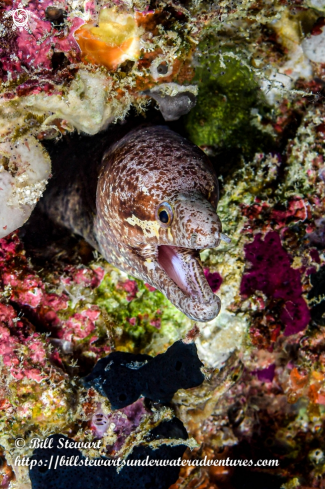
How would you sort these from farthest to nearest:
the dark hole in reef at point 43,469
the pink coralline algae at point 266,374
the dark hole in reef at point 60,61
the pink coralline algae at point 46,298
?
the pink coralline algae at point 266,374 → the pink coralline algae at point 46,298 → the dark hole in reef at point 43,469 → the dark hole in reef at point 60,61

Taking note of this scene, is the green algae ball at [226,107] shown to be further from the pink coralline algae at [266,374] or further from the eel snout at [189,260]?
the pink coralline algae at [266,374]

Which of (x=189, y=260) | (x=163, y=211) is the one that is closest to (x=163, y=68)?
(x=163, y=211)

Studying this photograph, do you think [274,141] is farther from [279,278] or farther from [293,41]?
[279,278]

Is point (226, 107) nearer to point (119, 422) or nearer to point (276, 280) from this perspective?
point (276, 280)

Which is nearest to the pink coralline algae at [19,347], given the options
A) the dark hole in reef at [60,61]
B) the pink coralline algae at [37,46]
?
the pink coralline algae at [37,46]

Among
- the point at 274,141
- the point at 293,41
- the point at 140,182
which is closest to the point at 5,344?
the point at 140,182

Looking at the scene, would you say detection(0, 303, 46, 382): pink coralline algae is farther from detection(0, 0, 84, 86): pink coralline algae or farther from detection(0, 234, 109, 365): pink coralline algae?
detection(0, 0, 84, 86): pink coralline algae

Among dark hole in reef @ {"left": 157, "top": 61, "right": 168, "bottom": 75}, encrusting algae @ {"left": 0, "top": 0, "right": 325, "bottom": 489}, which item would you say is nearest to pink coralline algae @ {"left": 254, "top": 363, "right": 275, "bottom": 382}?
encrusting algae @ {"left": 0, "top": 0, "right": 325, "bottom": 489}

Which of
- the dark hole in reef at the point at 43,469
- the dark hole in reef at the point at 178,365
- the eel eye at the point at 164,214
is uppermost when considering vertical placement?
the eel eye at the point at 164,214
